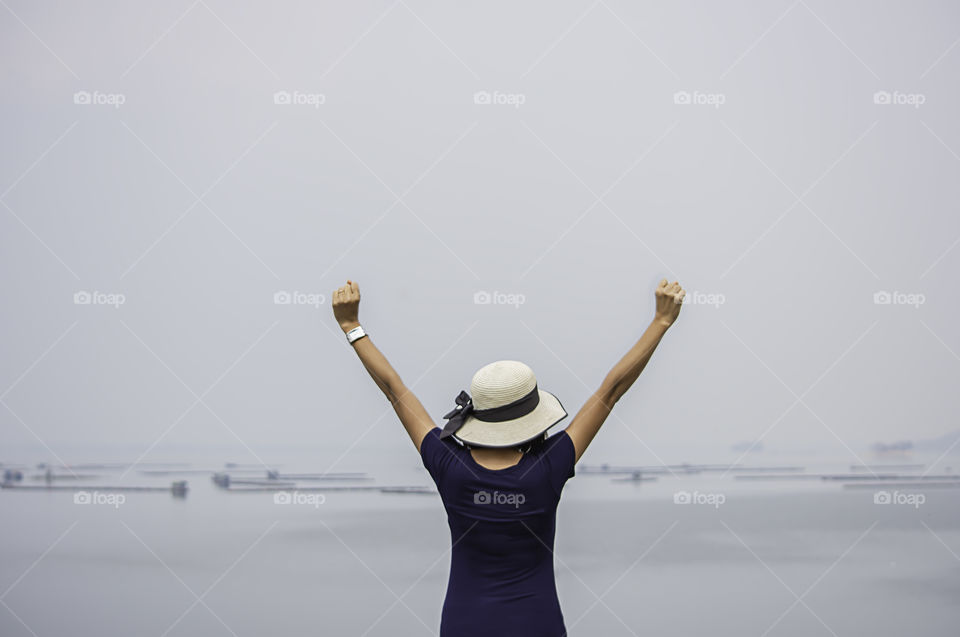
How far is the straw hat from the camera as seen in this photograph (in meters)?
1.57

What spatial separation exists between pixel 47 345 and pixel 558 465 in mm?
2167

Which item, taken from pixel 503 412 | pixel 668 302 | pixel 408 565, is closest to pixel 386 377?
pixel 503 412

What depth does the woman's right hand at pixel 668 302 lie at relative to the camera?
1.68 metres

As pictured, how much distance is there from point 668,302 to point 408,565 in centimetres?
155

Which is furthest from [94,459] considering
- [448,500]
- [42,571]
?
[448,500]

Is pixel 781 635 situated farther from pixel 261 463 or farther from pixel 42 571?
pixel 42 571

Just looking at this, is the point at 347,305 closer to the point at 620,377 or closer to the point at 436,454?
the point at 436,454

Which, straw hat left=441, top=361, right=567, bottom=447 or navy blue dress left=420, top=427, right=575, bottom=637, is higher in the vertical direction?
straw hat left=441, top=361, right=567, bottom=447

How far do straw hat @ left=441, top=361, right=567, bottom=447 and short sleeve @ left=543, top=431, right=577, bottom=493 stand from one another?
39mm

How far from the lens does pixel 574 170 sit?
2.83 meters

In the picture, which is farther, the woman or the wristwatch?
the wristwatch

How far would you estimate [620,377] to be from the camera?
5.41ft

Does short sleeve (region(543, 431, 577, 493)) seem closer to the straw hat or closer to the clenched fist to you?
the straw hat

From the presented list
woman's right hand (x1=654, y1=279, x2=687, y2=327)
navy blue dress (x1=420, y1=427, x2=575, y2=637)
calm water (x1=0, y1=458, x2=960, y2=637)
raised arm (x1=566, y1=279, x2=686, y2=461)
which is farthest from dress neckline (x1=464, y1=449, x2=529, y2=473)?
calm water (x1=0, y1=458, x2=960, y2=637)
